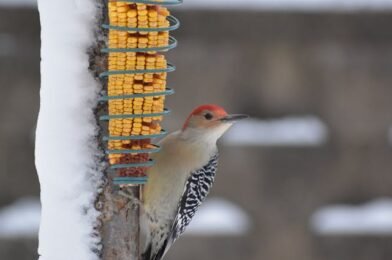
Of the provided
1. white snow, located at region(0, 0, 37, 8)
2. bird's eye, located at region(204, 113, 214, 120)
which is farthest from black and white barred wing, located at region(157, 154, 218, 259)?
white snow, located at region(0, 0, 37, 8)

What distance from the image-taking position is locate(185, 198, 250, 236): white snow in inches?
372

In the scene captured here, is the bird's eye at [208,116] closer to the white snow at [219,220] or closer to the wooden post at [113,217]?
the wooden post at [113,217]

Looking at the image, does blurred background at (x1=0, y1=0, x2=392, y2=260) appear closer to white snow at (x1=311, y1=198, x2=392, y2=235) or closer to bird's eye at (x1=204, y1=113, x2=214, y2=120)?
white snow at (x1=311, y1=198, x2=392, y2=235)

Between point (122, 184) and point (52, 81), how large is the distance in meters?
0.57

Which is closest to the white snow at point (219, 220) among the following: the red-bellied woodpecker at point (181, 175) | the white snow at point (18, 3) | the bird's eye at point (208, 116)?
the white snow at point (18, 3)

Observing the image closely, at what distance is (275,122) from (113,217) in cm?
492

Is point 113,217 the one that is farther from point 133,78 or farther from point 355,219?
point 355,219

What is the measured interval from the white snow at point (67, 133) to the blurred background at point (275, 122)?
4466 millimetres

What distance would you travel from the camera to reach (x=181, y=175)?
5918 millimetres

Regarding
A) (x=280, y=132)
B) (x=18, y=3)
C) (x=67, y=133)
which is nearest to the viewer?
(x=67, y=133)

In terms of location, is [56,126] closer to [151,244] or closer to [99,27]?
[99,27]

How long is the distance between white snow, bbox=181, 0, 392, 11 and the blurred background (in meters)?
0.01

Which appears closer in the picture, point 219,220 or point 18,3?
point 18,3

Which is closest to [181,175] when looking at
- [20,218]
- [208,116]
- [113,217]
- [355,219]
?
[208,116]
